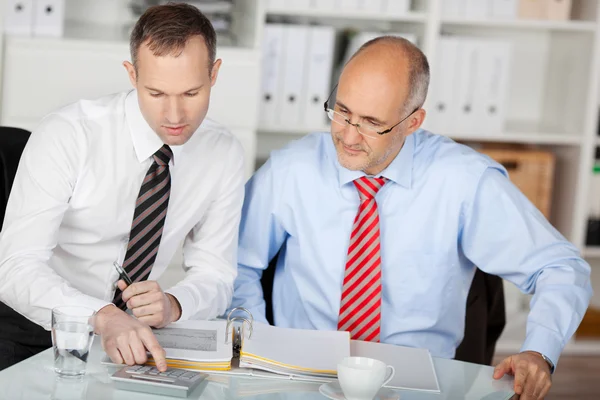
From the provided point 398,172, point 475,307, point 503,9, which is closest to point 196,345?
point 398,172

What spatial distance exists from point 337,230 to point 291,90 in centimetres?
142

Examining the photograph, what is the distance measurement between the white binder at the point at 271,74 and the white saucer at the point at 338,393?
202 centimetres

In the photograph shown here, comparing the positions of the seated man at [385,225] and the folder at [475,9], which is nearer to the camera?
the seated man at [385,225]

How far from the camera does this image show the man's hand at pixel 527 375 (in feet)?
5.32

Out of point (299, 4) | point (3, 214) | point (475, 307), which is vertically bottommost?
point (475, 307)

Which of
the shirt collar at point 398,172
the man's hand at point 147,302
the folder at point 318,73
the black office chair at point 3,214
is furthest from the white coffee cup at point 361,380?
the folder at point 318,73

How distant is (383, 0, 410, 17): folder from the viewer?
3.41 meters

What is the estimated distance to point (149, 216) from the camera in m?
1.98

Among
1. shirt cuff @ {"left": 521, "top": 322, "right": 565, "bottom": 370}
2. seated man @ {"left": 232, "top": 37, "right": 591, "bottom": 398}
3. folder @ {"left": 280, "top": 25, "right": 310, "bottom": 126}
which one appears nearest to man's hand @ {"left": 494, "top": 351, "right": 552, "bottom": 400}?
shirt cuff @ {"left": 521, "top": 322, "right": 565, "bottom": 370}

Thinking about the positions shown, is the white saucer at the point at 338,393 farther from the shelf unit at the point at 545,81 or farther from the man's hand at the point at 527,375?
the shelf unit at the point at 545,81

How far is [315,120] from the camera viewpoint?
11.4ft

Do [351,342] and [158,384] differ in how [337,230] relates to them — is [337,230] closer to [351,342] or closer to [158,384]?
[351,342]

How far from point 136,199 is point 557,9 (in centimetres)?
224

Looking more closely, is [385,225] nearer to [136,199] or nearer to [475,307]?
[475,307]
